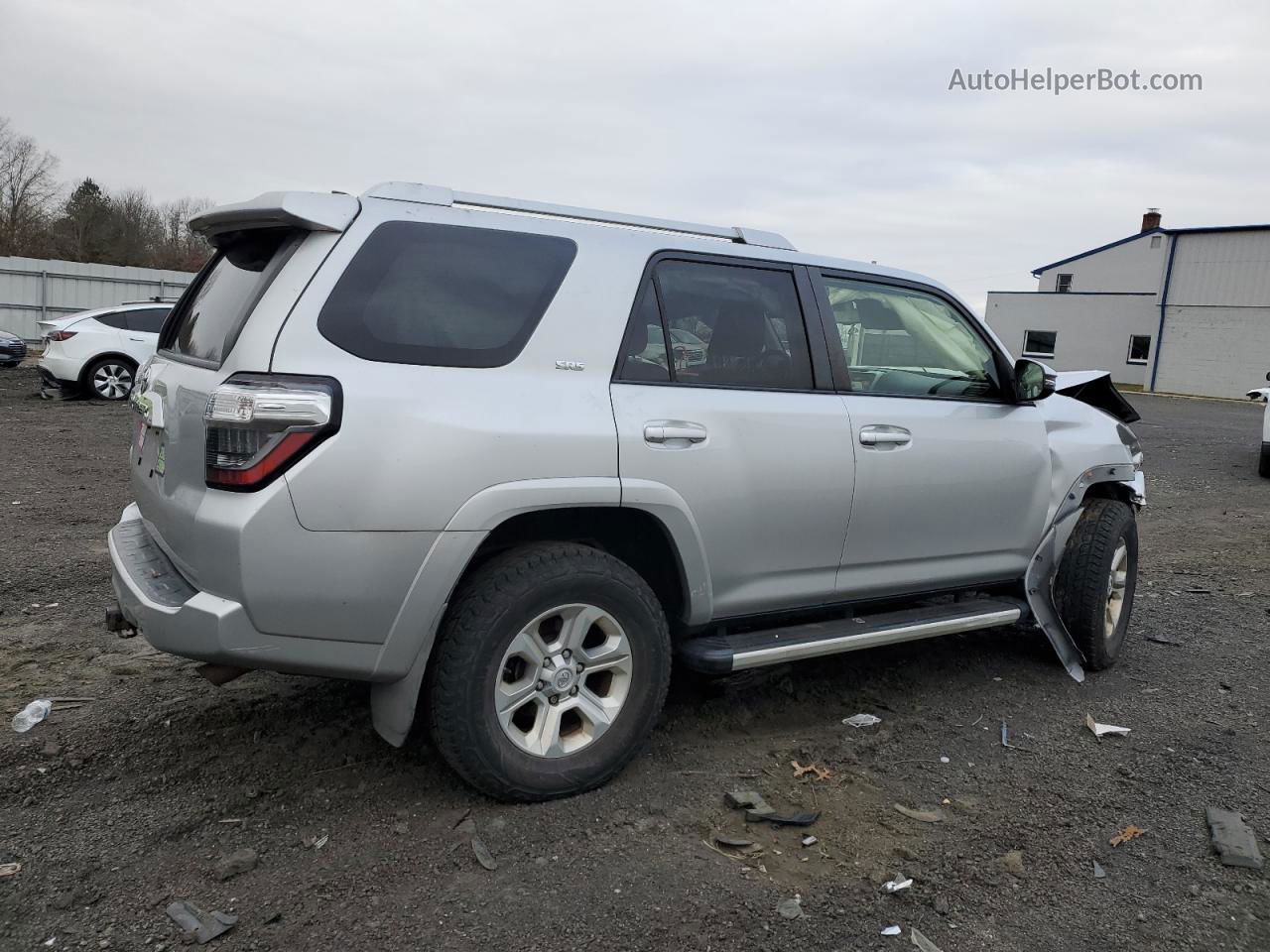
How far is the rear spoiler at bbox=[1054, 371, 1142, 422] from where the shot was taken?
5.21m

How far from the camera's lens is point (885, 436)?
4.00 metres

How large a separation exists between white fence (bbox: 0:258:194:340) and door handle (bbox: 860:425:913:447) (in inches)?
990

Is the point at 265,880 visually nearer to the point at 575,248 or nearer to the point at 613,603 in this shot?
the point at 613,603

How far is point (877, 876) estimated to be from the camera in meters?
3.01

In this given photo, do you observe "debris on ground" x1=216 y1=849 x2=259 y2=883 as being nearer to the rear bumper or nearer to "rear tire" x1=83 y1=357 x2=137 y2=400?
the rear bumper

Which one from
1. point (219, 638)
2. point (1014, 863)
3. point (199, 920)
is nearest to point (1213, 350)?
point (1014, 863)

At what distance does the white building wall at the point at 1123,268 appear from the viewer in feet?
125

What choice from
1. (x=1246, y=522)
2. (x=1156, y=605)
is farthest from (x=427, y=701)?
(x=1246, y=522)

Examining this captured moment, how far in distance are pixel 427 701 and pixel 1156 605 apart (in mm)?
5006

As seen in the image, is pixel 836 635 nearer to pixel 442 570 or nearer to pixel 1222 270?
pixel 442 570

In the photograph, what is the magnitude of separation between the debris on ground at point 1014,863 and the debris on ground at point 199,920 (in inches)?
87.8

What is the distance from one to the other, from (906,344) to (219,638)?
2994 millimetres

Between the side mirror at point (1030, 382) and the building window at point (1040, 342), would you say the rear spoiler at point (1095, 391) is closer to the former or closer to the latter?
the side mirror at point (1030, 382)

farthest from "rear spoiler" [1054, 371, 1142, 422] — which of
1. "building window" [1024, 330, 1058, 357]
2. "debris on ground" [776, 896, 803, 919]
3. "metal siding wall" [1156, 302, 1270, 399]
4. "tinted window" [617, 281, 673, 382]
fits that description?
Result: "building window" [1024, 330, 1058, 357]
